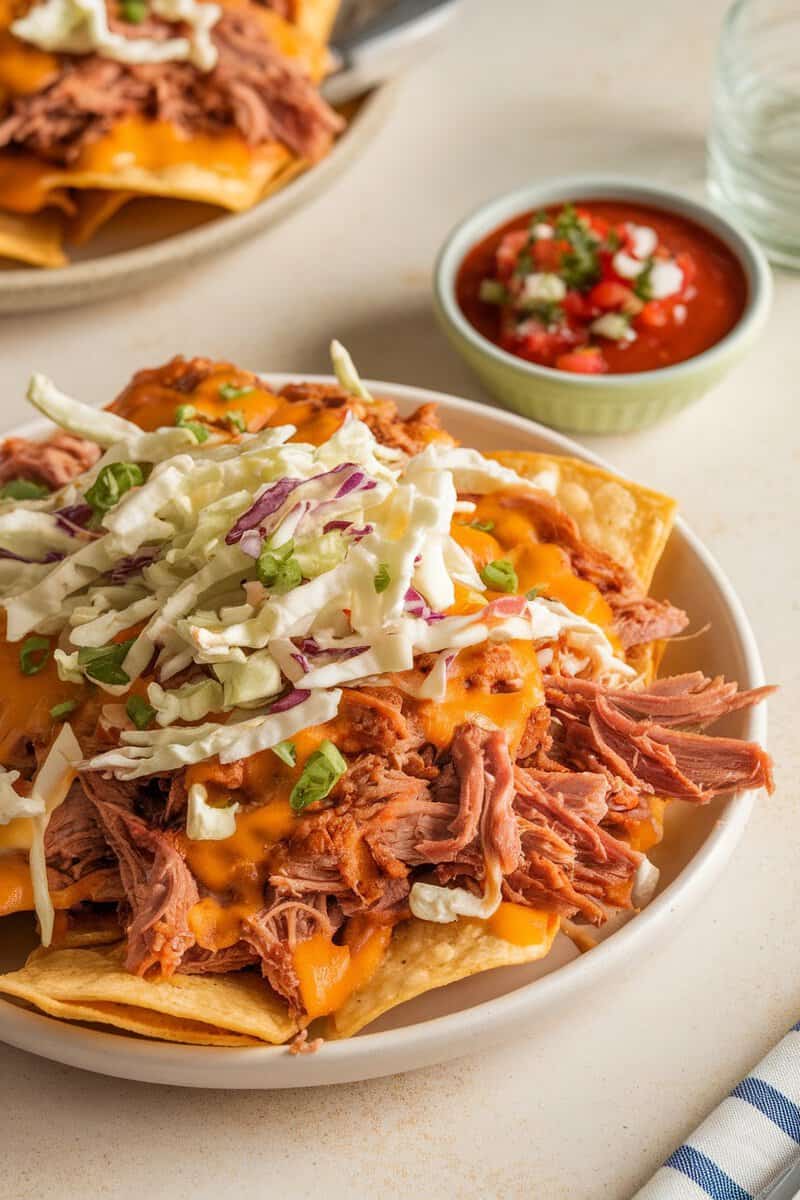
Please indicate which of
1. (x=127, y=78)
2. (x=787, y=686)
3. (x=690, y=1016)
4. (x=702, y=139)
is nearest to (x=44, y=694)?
(x=690, y=1016)

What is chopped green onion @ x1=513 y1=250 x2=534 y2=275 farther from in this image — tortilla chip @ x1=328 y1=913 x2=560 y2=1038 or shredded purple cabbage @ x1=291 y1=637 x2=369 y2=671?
tortilla chip @ x1=328 y1=913 x2=560 y2=1038

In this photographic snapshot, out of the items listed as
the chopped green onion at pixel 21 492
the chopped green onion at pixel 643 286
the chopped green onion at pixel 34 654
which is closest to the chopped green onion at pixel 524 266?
the chopped green onion at pixel 643 286

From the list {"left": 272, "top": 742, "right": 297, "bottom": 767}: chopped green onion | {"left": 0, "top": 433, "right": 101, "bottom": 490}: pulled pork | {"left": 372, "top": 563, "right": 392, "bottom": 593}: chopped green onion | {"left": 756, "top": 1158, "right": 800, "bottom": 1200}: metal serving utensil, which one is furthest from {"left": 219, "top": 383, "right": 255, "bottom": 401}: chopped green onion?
{"left": 756, "top": 1158, "right": 800, "bottom": 1200}: metal serving utensil

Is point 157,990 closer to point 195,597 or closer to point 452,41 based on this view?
point 195,597

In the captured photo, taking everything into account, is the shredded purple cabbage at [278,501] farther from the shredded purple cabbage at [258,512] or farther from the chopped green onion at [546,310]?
the chopped green onion at [546,310]

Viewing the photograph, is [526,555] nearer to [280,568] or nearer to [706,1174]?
[280,568]

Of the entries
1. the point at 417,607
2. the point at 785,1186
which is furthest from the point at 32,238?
the point at 785,1186
